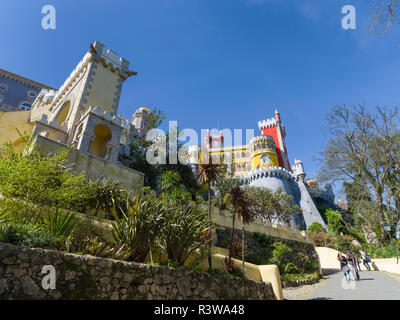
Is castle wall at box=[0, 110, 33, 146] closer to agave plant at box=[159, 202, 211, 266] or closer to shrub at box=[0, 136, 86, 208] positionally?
shrub at box=[0, 136, 86, 208]

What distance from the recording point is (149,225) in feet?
23.6

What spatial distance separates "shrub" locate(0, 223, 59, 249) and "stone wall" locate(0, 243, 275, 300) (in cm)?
54

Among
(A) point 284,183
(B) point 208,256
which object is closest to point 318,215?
(A) point 284,183

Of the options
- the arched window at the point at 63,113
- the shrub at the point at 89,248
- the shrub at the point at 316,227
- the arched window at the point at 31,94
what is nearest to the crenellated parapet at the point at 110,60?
the arched window at the point at 63,113

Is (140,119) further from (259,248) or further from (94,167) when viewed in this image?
(94,167)

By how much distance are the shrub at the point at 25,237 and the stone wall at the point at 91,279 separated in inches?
21.1

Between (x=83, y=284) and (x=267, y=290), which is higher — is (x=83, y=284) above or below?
above

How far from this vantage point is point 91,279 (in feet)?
16.5

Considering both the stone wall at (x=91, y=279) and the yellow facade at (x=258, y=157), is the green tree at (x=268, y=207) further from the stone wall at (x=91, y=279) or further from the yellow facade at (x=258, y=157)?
the stone wall at (x=91, y=279)

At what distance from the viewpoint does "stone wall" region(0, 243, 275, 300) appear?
4070 millimetres

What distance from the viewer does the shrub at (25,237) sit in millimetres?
4660

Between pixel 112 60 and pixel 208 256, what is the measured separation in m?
20.9

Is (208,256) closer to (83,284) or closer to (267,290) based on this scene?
(267,290)

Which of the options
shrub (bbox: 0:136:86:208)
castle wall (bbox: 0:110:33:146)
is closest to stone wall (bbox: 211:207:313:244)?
shrub (bbox: 0:136:86:208)
